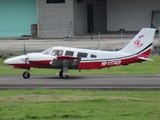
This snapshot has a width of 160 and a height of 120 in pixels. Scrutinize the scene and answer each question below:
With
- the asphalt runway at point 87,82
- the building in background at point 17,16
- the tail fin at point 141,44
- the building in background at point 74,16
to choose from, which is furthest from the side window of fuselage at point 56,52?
the building in background at point 17,16

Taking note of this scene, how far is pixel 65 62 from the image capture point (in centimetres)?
2898

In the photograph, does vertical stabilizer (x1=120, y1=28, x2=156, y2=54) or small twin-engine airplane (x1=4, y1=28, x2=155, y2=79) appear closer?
small twin-engine airplane (x1=4, y1=28, x2=155, y2=79)

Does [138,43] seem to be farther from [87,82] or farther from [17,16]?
[17,16]

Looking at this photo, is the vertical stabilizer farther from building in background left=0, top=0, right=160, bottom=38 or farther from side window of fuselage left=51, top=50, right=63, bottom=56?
building in background left=0, top=0, right=160, bottom=38

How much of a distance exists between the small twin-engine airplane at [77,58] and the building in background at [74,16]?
101 feet

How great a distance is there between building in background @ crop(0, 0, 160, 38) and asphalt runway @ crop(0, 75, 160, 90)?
3225cm

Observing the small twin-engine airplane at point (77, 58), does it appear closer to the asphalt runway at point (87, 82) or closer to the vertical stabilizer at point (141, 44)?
the vertical stabilizer at point (141, 44)

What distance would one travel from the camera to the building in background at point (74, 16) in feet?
203

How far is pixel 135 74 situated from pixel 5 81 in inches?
280

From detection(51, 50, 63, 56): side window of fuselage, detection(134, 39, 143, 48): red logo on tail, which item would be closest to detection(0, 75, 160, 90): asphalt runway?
detection(51, 50, 63, 56): side window of fuselage

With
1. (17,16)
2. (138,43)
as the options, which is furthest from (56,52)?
(17,16)

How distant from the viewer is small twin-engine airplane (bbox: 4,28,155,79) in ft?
94.8

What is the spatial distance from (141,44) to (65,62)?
4252 millimetres

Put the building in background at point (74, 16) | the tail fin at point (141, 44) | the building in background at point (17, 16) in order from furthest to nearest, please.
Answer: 1. the building in background at point (17, 16)
2. the building in background at point (74, 16)
3. the tail fin at point (141, 44)
